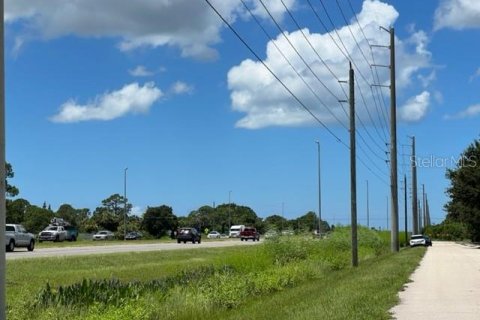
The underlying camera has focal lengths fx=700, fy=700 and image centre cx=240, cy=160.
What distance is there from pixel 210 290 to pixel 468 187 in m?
60.1

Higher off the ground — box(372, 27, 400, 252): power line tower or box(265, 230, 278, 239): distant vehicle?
box(372, 27, 400, 252): power line tower

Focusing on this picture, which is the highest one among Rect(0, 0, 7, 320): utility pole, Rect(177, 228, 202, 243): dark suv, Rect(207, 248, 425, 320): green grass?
Rect(0, 0, 7, 320): utility pole

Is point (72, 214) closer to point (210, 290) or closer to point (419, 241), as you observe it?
point (419, 241)

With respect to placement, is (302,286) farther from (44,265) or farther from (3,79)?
(3,79)

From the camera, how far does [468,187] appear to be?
233 ft

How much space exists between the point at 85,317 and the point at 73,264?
19.7 m

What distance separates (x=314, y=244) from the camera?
34.2 meters

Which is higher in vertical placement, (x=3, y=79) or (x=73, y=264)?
(x=3, y=79)

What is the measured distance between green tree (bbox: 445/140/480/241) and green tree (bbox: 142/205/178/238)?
2881 inches

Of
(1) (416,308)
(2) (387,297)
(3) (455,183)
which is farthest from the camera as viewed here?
(3) (455,183)

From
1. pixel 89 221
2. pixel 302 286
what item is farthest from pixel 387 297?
pixel 89 221

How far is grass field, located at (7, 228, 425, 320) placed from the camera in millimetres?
11852

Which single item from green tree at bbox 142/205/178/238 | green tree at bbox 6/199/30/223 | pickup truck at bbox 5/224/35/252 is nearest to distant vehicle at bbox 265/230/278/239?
pickup truck at bbox 5/224/35/252

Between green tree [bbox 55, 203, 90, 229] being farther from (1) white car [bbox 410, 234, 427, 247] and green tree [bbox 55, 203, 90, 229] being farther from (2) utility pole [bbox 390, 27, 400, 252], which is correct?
(2) utility pole [bbox 390, 27, 400, 252]
